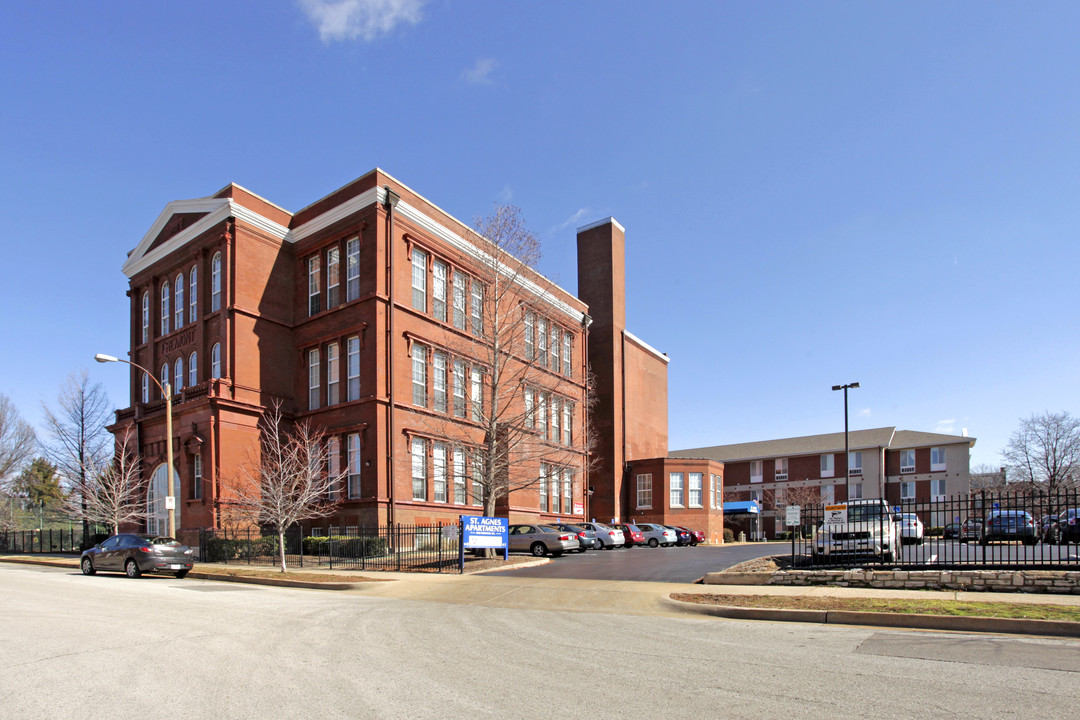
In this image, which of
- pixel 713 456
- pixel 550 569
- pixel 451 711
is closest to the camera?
pixel 451 711

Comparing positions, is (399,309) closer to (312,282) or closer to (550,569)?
(312,282)

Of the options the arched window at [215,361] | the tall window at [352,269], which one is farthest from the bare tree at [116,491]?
the tall window at [352,269]

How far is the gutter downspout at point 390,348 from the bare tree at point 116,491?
1210 cm

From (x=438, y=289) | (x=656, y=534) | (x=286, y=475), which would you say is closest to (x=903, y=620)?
(x=286, y=475)

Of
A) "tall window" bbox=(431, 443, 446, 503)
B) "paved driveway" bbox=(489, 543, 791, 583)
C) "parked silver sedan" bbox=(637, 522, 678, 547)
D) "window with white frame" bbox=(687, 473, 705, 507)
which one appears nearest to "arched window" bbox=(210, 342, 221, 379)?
"tall window" bbox=(431, 443, 446, 503)

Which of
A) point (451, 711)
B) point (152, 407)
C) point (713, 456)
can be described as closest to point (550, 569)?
point (451, 711)

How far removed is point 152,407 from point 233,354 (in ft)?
21.6

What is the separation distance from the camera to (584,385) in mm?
48281

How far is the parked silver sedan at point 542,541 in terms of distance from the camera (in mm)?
29953

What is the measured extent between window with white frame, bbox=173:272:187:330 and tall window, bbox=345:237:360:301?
31.6ft

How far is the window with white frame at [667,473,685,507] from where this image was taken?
49.7 metres

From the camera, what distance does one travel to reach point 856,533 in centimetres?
1958

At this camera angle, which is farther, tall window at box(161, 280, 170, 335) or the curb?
tall window at box(161, 280, 170, 335)

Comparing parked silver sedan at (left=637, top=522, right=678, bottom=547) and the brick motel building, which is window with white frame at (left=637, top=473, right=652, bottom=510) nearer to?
parked silver sedan at (left=637, top=522, right=678, bottom=547)
